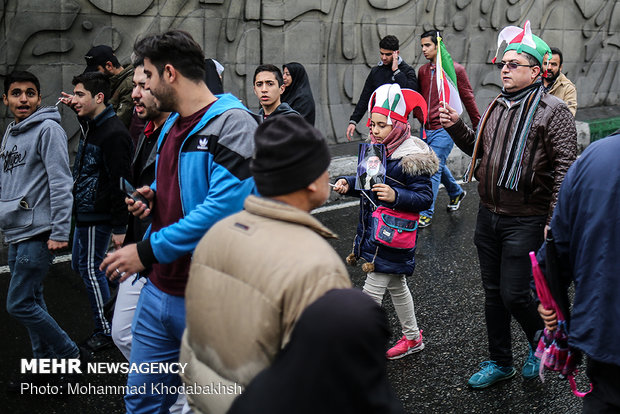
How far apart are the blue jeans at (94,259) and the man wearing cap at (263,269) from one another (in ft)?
9.25

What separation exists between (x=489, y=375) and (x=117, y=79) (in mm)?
3973

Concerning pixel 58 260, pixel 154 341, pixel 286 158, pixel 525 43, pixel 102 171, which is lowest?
pixel 58 260

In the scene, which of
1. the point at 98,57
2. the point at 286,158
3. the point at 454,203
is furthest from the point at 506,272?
the point at 454,203

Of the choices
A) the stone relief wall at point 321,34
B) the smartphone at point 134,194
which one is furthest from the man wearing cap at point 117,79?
the smartphone at point 134,194

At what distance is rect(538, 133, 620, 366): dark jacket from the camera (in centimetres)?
254

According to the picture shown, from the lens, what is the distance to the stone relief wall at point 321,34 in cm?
795

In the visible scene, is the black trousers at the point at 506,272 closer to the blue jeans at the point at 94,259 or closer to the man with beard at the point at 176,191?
the man with beard at the point at 176,191

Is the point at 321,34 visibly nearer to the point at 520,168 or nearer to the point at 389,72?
the point at 389,72

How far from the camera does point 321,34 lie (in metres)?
10.4

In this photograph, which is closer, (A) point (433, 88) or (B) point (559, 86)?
(B) point (559, 86)

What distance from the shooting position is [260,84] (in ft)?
19.6

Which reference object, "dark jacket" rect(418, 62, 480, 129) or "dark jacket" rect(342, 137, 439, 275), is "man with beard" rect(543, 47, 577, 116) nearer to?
"dark jacket" rect(418, 62, 480, 129)

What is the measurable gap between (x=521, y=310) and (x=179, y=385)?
6.54 feet

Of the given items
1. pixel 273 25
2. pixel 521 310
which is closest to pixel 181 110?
pixel 521 310
